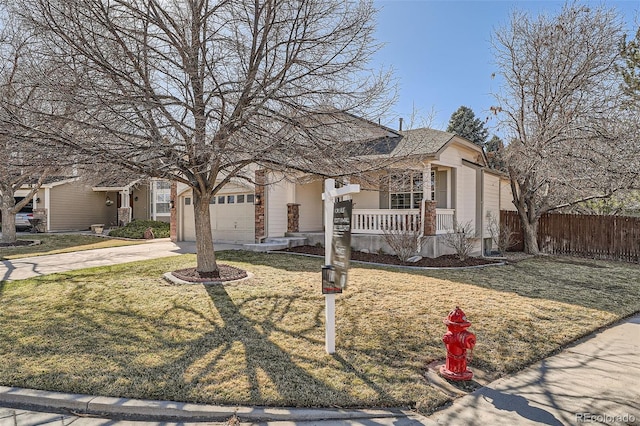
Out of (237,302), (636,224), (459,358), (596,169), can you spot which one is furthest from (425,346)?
(636,224)

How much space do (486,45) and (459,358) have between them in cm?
1563

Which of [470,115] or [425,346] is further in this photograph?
[470,115]

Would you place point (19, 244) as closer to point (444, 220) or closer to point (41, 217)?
point (41, 217)

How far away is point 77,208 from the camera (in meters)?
23.8

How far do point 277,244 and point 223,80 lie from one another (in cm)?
741

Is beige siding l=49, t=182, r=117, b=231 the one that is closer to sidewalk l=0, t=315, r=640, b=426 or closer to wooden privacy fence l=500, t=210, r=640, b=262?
sidewalk l=0, t=315, r=640, b=426

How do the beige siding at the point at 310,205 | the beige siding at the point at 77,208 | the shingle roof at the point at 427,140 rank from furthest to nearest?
the beige siding at the point at 77,208 → the beige siding at the point at 310,205 → the shingle roof at the point at 427,140

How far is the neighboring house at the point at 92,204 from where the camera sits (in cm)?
2177

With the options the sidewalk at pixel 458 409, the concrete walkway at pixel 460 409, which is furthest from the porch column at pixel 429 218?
the sidewalk at pixel 458 409

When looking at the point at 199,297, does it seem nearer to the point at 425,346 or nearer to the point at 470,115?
the point at 425,346

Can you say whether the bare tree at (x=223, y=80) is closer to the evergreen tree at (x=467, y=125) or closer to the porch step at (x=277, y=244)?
the porch step at (x=277, y=244)

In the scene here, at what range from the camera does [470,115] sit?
3469 centimetres

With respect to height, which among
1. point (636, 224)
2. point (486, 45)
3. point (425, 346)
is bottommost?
point (425, 346)

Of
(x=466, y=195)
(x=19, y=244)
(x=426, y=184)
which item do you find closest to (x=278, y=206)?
(x=426, y=184)
